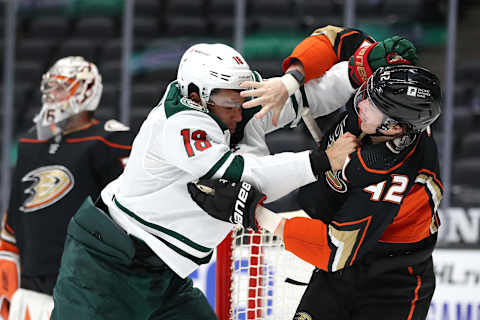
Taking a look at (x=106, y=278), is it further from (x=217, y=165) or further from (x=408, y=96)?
(x=408, y=96)

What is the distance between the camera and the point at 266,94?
2215 millimetres

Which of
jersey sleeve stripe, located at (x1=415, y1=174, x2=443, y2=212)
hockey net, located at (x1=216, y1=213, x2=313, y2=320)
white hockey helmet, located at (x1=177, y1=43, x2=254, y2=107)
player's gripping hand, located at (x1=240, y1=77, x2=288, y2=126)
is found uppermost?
white hockey helmet, located at (x1=177, y1=43, x2=254, y2=107)

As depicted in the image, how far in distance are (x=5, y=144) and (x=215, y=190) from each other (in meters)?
4.32

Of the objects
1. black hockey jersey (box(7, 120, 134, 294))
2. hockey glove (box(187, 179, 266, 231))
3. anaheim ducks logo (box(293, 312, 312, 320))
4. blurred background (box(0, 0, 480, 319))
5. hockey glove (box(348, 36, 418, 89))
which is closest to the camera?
hockey glove (box(187, 179, 266, 231))

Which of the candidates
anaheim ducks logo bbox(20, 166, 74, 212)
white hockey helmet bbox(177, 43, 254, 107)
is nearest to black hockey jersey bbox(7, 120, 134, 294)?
anaheim ducks logo bbox(20, 166, 74, 212)

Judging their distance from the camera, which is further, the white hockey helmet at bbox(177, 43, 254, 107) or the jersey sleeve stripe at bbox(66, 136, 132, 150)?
the jersey sleeve stripe at bbox(66, 136, 132, 150)

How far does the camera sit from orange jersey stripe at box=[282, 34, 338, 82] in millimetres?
2400

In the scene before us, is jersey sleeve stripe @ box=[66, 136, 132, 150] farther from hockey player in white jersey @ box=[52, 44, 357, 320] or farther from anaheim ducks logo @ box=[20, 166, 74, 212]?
hockey player in white jersey @ box=[52, 44, 357, 320]

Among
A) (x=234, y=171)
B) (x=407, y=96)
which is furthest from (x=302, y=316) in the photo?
(x=407, y=96)

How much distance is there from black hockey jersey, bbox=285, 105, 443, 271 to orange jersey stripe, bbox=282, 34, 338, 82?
0.21 m

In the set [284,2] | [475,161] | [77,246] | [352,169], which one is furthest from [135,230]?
[284,2]

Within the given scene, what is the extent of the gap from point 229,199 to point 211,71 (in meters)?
0.39

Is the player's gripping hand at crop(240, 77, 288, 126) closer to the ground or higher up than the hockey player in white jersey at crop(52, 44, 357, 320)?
higher up

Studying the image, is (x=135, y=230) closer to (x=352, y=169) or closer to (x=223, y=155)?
(x=223, y=155)
